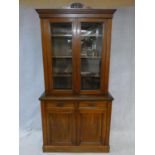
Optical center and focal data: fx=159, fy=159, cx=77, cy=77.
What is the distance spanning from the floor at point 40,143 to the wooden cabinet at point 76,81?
0.61 feet

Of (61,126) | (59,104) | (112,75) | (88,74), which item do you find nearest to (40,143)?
(61,126)

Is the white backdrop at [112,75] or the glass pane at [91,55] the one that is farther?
the white backdrop at [112,75]

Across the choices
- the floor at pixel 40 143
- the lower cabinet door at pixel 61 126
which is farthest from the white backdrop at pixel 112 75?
the lower cabinet door at pixel 61 126

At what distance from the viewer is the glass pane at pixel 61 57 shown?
2.31m

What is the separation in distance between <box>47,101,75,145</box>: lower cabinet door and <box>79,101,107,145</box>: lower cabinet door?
0.13 m

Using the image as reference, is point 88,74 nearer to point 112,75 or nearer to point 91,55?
point 91,55

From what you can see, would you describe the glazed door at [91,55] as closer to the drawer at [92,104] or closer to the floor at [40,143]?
the drawer at [92,104]

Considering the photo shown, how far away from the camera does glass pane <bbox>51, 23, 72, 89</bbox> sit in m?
2.31

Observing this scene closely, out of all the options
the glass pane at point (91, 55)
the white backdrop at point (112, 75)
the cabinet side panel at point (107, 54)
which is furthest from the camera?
the white backdrop at point (112, 75)

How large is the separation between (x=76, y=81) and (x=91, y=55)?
1.47 feet

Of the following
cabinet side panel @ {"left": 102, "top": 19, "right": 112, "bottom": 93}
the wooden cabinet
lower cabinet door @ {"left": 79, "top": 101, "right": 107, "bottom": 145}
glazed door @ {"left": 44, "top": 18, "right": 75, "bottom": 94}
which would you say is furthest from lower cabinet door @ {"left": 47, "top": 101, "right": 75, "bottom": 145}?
cabinet side panel @ {"left": 102, "top": 19, "right": 112, "bottom": 93}
